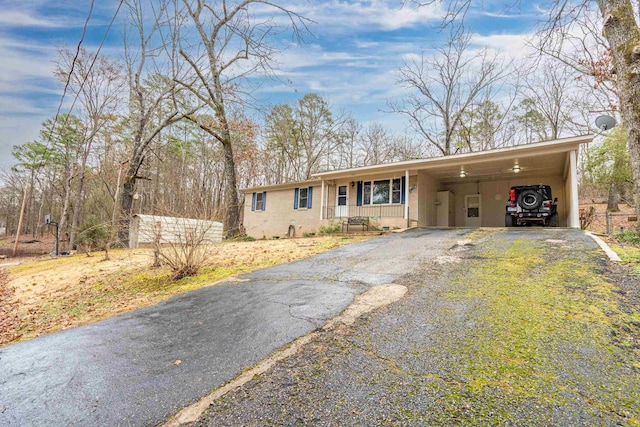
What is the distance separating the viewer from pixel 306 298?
3.79 m

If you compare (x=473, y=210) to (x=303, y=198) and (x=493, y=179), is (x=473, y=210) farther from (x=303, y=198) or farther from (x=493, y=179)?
(x=303, y=198)

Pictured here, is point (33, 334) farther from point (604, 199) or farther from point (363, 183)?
point (604, 199)

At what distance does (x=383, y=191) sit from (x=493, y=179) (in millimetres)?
5090

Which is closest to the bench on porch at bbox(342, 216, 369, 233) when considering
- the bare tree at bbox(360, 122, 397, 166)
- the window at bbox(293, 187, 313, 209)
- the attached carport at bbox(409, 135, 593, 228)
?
the attached carport at bbox(409, 135, 593, 228)

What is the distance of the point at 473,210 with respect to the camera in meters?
14.1

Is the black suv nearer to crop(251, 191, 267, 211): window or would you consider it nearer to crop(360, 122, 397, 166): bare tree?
crop(251, 191, 267, 211): window

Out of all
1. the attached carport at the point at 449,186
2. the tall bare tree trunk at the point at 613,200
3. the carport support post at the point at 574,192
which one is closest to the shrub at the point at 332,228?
the attached carport at the point at 449,186

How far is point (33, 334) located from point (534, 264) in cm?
720

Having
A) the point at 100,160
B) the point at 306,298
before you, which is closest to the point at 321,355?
the point at 306,298

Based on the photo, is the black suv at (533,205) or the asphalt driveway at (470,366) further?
the black suv at (533,205)

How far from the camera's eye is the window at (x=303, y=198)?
1558 centimetres

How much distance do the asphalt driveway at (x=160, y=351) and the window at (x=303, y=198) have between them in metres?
10.9

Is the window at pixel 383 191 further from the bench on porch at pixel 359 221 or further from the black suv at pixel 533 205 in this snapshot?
the black suv at pixel 533 205

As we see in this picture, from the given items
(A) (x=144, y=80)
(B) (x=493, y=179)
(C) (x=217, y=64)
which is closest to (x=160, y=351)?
(B) (x=493, y=179)
